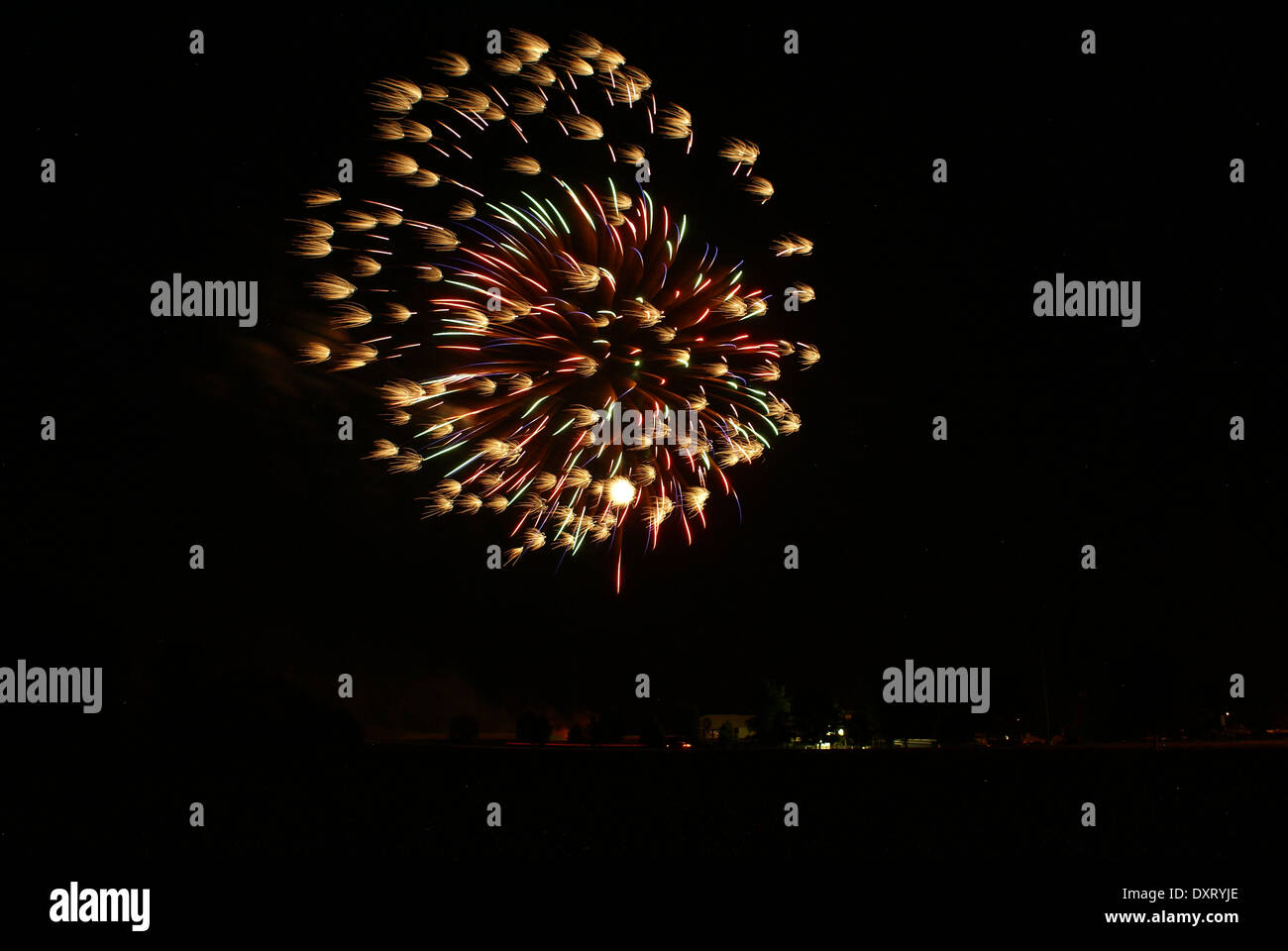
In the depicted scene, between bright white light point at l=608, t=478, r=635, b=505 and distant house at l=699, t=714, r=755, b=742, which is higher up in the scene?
bright white light point at l=608, t=478, r=635, b=505

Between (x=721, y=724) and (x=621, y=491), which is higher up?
(x=621, y=491)

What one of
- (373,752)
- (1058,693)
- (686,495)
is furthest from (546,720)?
(686,495)

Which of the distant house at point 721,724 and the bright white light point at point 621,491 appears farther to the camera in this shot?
the distant house at point 721,724

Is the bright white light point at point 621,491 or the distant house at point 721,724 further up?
the bright white light point at point 621,491

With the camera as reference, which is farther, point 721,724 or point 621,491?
point 721,724
